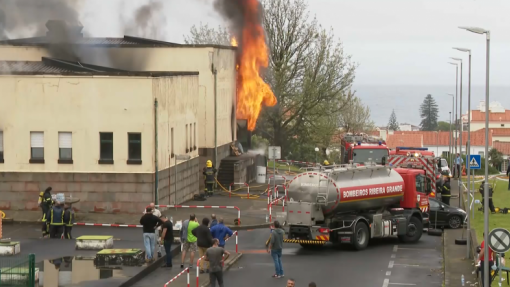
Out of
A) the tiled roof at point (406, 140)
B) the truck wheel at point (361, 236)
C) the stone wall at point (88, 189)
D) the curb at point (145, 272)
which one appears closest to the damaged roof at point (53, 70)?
the stone wall at point (88, 189)

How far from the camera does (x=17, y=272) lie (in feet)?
60.5

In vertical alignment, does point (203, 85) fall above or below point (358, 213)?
above

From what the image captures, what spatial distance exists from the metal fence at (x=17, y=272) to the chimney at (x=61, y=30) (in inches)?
1026

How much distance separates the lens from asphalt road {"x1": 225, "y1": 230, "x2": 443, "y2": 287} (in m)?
22.6

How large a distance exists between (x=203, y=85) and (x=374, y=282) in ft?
78.9

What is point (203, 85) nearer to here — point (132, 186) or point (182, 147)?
point (182, 147)

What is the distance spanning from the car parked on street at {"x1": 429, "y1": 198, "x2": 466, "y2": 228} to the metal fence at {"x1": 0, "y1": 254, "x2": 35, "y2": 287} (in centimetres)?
1894

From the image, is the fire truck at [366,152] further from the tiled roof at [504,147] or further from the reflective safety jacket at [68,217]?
the tiled roof at [504,147]

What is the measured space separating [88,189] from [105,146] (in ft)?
5.79

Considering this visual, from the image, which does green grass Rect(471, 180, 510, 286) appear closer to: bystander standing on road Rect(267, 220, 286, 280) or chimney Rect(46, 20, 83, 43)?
bystander standing on road Rect(267, 220, 286, 280)

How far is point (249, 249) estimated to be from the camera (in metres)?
27.5

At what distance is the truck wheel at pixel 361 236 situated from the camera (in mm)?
27500

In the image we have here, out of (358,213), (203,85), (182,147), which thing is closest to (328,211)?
(358,213)

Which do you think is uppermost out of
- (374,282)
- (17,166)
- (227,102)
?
(227,102)
